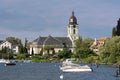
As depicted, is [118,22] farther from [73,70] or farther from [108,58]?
[73,70]

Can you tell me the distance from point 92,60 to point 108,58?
37.3 m

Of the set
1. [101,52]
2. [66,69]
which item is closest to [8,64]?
[101,52]

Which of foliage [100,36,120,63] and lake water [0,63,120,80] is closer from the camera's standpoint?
lake water [0,63,120,80]

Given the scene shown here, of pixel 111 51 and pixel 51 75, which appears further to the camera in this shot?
pixel 111 51

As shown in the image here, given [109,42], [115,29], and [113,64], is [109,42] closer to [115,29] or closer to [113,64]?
[113,64]

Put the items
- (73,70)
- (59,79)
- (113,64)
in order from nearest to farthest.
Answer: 1. (59,79)
2. (73,70)
3. (113,64)

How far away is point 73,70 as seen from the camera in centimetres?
12256

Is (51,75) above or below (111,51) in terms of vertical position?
below

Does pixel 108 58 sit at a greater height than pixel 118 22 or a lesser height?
lesser

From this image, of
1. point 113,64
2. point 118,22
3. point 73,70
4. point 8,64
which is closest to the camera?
point 73,70

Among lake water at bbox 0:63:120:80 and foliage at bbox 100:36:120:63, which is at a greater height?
foliage at bbox 100:36:120:63

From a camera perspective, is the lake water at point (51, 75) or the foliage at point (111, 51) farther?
the foliage at point (111, 51)

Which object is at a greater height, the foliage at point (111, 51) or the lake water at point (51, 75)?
the foliage at point (111, 51)

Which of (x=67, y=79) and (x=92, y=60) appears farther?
(x=92, y=60)
